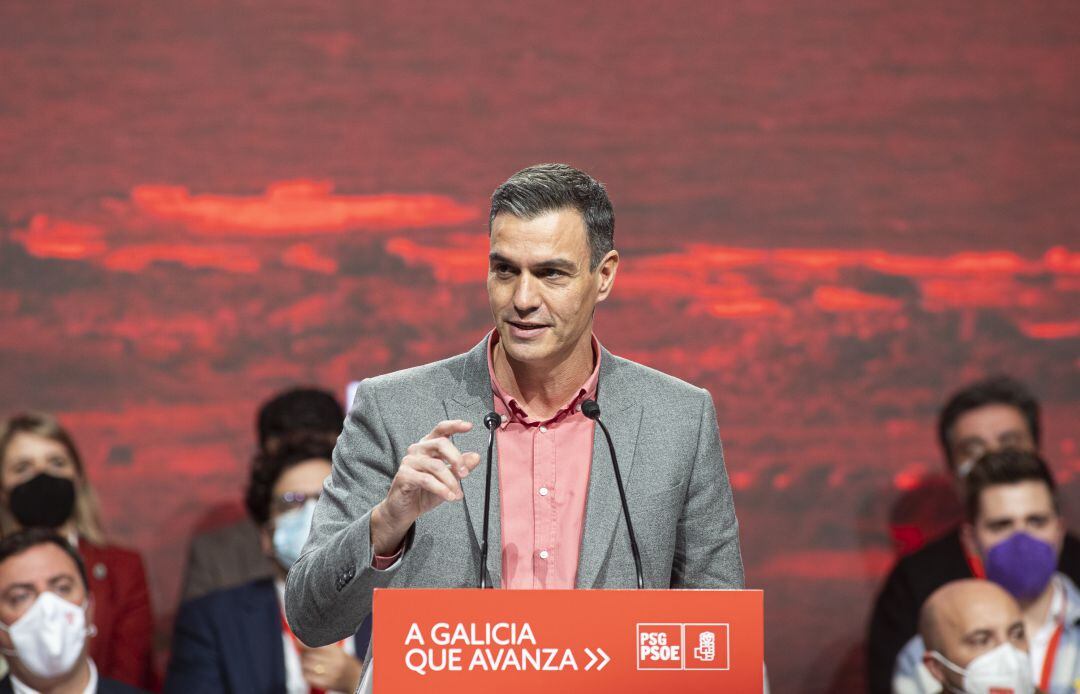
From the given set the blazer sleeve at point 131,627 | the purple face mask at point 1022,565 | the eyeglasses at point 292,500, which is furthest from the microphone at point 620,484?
the blazer sleeve at point 131,627

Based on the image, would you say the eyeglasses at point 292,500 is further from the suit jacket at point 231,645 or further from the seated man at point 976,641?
the seated man at point 976,641

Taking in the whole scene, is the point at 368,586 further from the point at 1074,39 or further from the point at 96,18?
the point at 1074,39

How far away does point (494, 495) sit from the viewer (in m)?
1.95

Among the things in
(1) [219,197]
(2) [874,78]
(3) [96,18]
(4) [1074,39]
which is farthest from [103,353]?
(4) [1074,39]

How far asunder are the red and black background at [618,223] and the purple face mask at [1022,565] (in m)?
0.92

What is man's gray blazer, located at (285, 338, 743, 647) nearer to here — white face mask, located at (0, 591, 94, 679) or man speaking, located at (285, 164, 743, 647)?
man speaking, located at (285, 164, 743, 647)

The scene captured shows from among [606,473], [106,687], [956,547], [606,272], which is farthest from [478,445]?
[956,547]

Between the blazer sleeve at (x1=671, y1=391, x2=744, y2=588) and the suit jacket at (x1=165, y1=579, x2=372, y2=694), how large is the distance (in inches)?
56.6

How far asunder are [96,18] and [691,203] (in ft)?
6.63

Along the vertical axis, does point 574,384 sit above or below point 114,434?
below

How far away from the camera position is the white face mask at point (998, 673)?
3.36 metres

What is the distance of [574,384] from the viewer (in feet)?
6.86

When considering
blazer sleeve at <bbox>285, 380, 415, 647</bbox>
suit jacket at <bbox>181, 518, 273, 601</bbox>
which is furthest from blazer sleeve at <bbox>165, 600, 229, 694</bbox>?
blazer sleeve at <bbox>285, 380, 415, 647</bbox>

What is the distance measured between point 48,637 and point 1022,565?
2453mm
